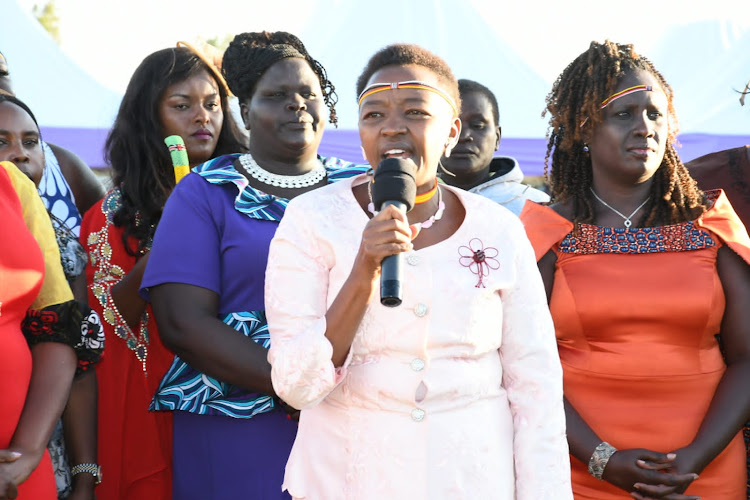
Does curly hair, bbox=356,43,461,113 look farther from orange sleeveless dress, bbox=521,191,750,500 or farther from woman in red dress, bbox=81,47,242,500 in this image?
woman in red dress, bbox=81,47,242,500

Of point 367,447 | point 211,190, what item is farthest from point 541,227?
point 367,447

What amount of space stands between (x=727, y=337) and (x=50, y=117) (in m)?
6.88

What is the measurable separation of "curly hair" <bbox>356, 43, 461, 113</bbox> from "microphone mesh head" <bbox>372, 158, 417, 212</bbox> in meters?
0.47

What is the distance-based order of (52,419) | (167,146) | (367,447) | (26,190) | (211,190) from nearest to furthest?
(367,447) → (52,419) → (26,190) → (211,190) → (167,146)

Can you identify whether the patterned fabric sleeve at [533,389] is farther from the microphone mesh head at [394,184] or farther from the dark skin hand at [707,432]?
the dark skin hand at [707,432]

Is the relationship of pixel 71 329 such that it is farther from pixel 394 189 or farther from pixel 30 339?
pixel 394 189

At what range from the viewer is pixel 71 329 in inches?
113

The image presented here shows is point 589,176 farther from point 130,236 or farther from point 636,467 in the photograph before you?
point 130,236

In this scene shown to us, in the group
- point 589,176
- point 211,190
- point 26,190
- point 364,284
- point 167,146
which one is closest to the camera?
point 364,284

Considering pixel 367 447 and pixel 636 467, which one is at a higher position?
pixel 367 447

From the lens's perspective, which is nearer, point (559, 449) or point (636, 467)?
point (559, 449)

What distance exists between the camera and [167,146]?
398 centimetres

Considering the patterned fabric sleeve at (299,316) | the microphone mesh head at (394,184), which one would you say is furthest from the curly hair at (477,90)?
the microphone mesh head at (394,184)

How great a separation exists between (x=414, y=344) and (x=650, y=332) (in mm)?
1369
